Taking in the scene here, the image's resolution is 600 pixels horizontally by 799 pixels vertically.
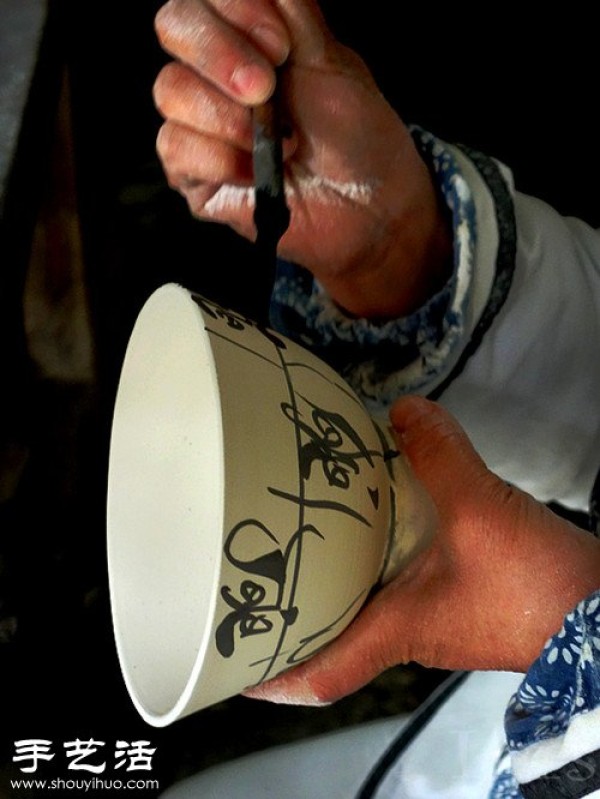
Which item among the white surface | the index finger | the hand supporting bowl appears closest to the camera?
the hand supporting bowl

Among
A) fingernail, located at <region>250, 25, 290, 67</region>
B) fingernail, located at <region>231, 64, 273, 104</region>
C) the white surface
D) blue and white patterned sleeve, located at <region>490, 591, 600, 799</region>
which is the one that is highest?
fingernail, located at <region>250, 25, 290, 67</region>

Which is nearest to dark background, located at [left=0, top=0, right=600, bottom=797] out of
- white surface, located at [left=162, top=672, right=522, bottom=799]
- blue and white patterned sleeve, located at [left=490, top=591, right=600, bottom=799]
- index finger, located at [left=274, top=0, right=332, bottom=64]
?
white surface, located at [left=162, top=672, right=522, bottom=799]

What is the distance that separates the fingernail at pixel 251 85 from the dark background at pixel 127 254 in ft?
0.78

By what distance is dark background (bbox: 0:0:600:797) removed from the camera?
0.55 meters

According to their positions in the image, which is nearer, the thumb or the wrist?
the thumb

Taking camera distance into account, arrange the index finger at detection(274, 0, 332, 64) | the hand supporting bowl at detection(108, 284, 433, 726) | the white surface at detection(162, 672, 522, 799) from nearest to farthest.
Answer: the hand supporting bowl at detection(108, 284, 433, 726) → the index finger at detection(274, 0, 332, 64) → the white surface at detection(162, 672, 522, 799)

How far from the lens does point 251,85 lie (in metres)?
0.33

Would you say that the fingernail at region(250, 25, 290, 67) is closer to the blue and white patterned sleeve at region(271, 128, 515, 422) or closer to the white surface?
the blue and white patterned sleeve at region(271, 128, 515, 422)

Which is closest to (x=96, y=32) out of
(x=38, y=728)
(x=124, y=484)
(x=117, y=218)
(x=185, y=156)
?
(x=117, y=218)

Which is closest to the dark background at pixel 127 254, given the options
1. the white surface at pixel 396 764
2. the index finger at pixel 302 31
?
the white surface at pixel 396 764

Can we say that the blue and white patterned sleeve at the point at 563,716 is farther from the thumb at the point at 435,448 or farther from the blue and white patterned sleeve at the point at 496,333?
the blue and white patterned sleeve at the point at 496,333

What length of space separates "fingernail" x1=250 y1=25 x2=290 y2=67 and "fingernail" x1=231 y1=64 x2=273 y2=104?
3cm

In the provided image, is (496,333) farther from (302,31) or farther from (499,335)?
(302,31)

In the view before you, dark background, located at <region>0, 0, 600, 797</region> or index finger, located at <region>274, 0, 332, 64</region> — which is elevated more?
index finger, located at <region>274, 0, 332, 64</region>
